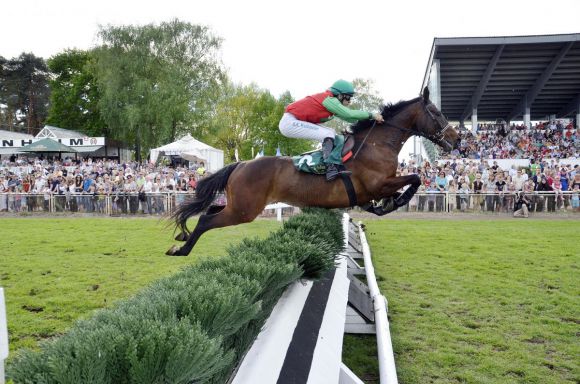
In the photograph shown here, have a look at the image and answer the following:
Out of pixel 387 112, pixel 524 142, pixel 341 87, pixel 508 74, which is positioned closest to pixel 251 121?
pixel 508 74

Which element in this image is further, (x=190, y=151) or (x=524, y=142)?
(x=524, y=142)

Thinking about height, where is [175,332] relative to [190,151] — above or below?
below

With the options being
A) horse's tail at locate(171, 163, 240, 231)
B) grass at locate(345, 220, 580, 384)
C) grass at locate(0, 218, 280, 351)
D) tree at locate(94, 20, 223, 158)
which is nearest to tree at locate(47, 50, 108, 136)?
tree at locate(94, 20, 223, 158)

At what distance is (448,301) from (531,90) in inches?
1395

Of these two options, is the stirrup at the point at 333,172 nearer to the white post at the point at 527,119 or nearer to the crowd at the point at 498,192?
the crowd at the point at 498,192

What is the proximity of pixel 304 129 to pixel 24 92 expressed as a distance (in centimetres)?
7123

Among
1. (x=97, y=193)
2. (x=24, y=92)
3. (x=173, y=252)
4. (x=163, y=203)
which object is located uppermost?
(x=24, y=92)

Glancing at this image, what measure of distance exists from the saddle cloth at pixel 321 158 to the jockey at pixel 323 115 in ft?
0.20

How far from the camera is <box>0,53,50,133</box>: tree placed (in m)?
63.8

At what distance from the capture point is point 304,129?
584cm

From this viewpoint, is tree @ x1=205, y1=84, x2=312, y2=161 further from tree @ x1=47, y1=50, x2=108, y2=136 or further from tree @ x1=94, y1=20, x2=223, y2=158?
tree @ x1=47, y1=50, x2=108, y2=136

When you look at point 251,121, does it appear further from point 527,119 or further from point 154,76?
point 527,119

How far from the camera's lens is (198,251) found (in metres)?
8.36

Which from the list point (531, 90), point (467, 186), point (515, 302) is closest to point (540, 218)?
point (467, 186)
